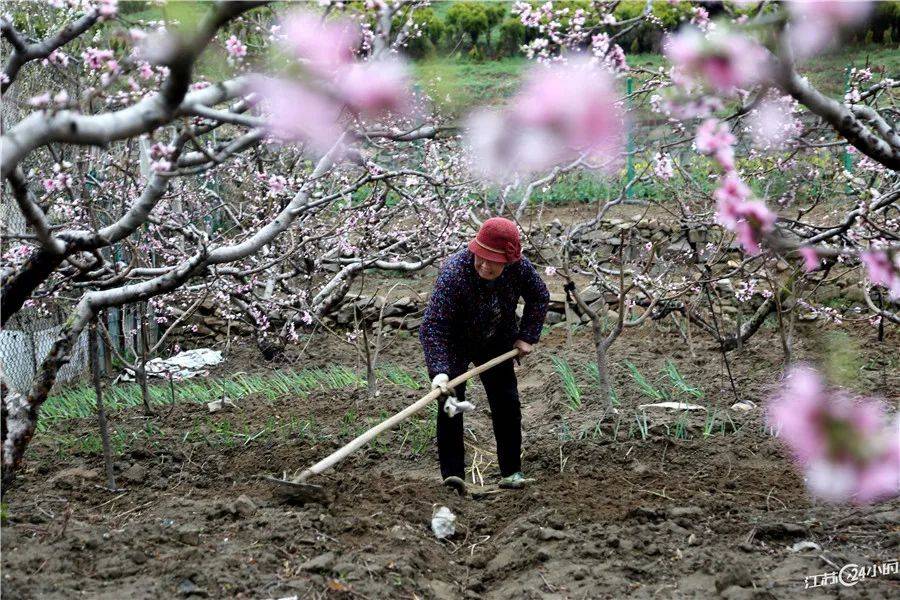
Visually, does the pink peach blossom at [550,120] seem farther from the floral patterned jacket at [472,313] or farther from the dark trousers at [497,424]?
the dark trousers at [497,424]

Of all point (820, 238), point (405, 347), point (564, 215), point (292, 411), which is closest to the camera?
point (820, 238)

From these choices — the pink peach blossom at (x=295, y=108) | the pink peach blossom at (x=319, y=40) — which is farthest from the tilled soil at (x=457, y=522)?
the pink peach blossom at (x=319, y=40)

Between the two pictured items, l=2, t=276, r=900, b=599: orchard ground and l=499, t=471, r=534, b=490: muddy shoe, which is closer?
l=2, t=276, r=900, b=599: orchard ground

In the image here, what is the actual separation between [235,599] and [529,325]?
2.38m

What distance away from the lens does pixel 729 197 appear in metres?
2.28

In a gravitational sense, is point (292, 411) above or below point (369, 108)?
below

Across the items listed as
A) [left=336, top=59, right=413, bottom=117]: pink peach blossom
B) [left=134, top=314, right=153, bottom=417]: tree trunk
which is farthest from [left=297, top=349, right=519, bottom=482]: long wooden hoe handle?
[left=134, top=314, right=153, bottom=417]: tree trunk

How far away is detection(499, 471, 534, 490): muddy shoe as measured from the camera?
496 cm

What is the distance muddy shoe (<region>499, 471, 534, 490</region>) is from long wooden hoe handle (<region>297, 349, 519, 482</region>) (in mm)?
654

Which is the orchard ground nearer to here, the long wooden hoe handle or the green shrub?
the long wooden hoe handle

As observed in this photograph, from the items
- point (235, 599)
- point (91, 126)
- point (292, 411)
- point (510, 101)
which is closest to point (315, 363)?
point (292, 411)

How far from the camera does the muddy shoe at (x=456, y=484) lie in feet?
16.0

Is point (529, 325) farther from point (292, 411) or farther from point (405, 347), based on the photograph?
point (405, 347)

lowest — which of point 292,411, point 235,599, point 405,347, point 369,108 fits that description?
point 405,347
